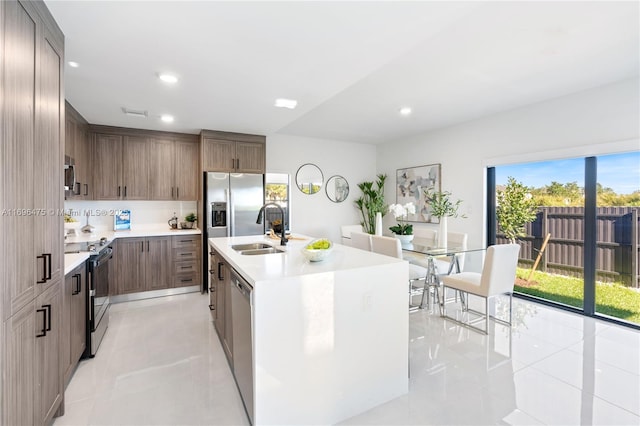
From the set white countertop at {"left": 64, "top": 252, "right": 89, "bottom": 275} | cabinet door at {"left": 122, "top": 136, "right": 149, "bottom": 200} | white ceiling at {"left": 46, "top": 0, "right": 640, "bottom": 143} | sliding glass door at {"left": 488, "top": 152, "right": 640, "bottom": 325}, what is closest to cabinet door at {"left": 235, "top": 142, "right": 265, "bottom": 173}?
white ceiling at {"left": 46, "top": 0, "right": 640, "bottom": 143}

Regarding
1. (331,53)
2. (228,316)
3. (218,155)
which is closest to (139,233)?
(218,155)

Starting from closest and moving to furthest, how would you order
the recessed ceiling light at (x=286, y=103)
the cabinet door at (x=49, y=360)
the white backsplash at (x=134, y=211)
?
the cabinet door at (x=49, y=360)
the recessed ceiling light at (x=286, y=103)
the white backsplash at (x=134, y=211)

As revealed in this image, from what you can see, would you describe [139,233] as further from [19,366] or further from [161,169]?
[19,366]

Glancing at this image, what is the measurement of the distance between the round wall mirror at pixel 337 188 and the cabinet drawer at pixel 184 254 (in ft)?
8.86

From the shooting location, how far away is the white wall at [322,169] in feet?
18.0

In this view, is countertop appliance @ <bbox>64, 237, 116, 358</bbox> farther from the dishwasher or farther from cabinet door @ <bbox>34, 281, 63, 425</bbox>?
the dishwasher

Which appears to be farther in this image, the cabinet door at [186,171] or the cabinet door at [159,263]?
the cabinet door at [186,171]

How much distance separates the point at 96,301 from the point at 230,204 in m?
2.16

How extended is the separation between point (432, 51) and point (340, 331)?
7.54 feet

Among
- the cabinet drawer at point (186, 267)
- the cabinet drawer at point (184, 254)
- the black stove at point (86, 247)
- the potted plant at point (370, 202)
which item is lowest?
the cabinet drawer at point (186, 267)

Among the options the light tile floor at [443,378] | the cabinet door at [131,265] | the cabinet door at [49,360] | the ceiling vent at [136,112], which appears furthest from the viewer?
the cabinet door at [131,265]

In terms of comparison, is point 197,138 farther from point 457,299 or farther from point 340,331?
point 457,299

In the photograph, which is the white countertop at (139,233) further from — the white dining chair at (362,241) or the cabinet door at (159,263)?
the white dining chair at (362,241)

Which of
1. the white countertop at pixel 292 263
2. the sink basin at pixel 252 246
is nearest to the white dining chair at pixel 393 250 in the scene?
the white countertop at pixel 292 263
